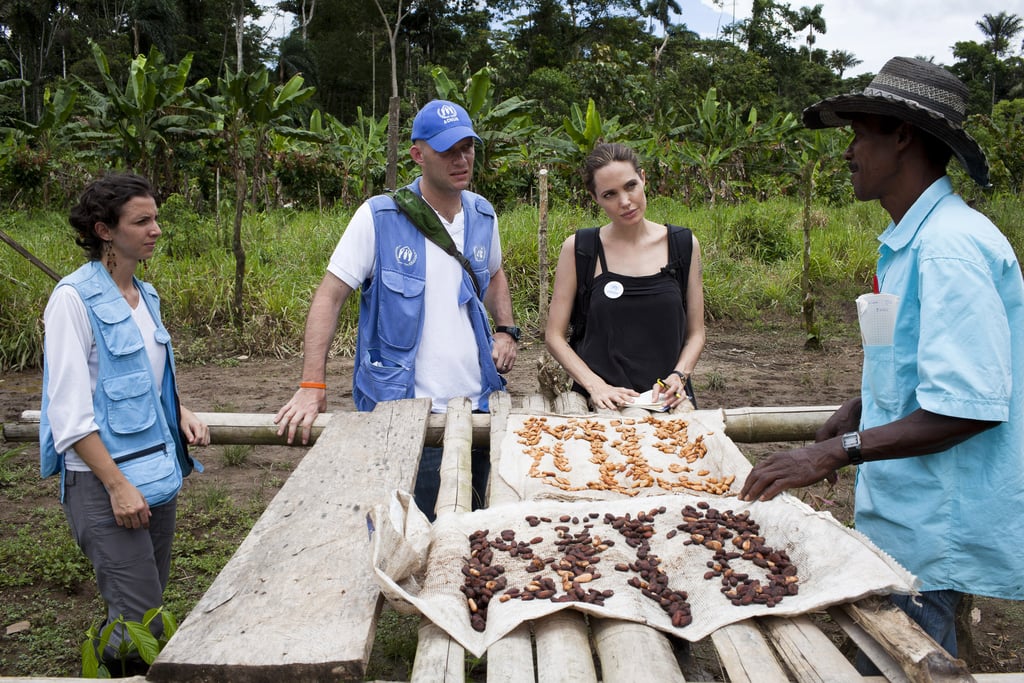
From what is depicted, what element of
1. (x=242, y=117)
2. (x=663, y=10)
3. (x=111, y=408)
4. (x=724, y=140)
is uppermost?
(x=663, y=10)

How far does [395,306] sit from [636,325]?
3.29 feet

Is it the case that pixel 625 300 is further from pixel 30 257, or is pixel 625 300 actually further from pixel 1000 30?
pixel 1000 30

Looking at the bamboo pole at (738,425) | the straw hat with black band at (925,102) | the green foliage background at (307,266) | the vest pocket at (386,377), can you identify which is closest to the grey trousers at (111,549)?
the bamboo pole at (738,425)

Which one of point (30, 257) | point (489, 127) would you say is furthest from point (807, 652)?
point (489, 127)

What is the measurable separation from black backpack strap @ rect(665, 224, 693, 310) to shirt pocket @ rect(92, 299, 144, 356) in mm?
2084

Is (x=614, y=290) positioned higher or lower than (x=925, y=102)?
lower

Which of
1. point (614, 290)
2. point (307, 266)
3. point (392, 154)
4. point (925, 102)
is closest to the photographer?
point (925, 102)

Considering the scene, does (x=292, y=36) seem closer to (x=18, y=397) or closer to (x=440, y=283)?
(x=18, y=397)

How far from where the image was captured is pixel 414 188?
11.2 feet

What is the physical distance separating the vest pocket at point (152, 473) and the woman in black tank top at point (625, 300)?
1.59m

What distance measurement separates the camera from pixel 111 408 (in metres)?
2.75

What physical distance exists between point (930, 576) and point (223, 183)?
552 inches

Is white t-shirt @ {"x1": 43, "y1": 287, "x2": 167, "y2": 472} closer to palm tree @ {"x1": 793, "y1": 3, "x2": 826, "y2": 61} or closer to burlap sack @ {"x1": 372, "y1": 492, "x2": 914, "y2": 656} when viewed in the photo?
burlap sack @ {"x1": 372, "y1": 492, "x2": 914, "y2": 656}

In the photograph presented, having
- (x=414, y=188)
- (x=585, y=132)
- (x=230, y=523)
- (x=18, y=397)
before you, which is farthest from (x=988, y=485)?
(x=585, y=132)
